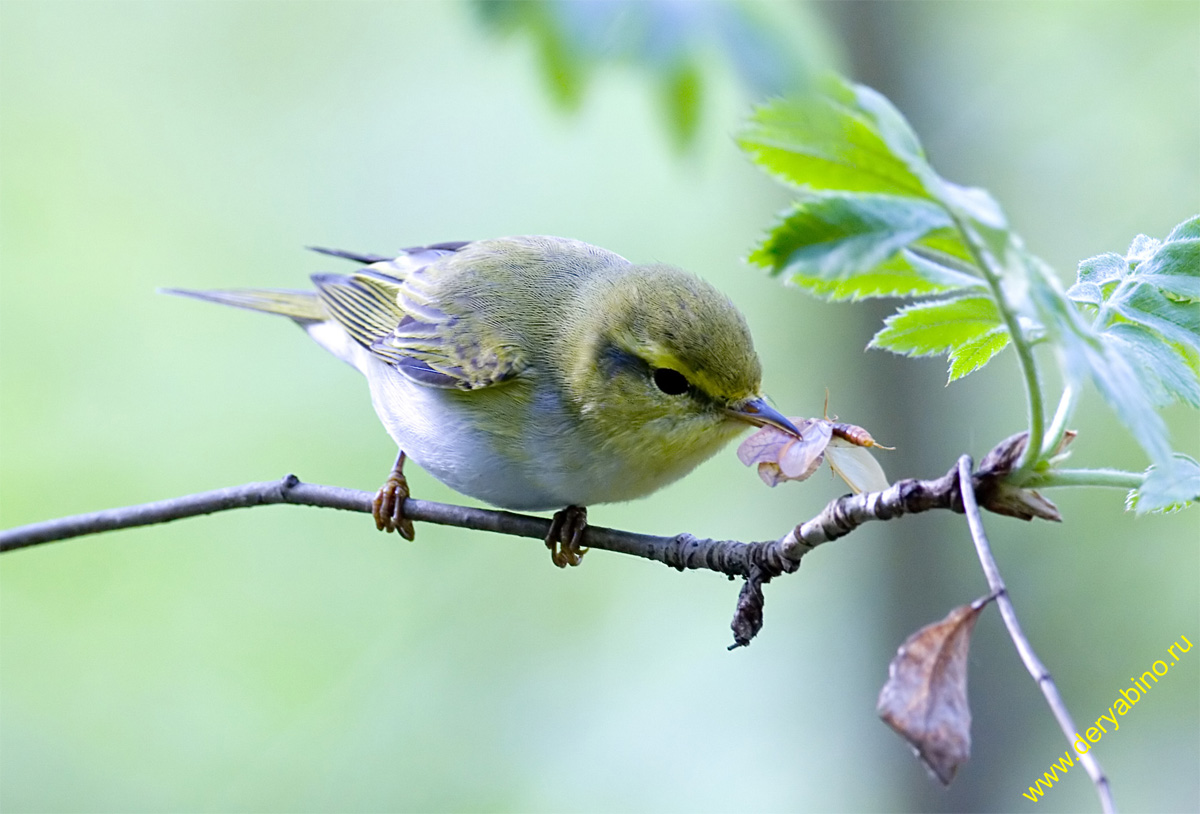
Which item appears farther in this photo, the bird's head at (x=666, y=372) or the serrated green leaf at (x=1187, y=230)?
the bird's head at (x=666, y=372)

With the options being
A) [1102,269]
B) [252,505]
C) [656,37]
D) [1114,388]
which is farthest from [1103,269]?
[252,505]

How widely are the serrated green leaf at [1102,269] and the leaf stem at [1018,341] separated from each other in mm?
487

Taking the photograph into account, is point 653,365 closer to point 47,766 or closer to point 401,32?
point 47,766

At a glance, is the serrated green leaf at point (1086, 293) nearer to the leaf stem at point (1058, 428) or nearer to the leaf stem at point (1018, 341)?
the leaf stem at point (1058, 428)

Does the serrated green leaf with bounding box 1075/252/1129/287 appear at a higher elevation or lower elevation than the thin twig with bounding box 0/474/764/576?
higher

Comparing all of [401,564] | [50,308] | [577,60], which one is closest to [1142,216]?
[401,564]

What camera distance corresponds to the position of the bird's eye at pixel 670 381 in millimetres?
3260

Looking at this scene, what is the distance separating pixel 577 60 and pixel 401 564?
5500 millimetres

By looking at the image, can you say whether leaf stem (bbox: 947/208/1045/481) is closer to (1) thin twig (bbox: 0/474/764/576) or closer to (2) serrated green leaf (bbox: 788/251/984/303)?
(2) serrated green leaf (bbox: 788/251/984/303)

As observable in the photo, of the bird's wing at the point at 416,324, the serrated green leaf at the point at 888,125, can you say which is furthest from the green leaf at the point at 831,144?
the bird's wing at the point at 416,324

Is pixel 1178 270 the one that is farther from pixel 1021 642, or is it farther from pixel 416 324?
pixel 416 324

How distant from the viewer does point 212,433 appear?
7039 millimetres

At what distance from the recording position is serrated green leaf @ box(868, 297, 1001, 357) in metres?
1.85

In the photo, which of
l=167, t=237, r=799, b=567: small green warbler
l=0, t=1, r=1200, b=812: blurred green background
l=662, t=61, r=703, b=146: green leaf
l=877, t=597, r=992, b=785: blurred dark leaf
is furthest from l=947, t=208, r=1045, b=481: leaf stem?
l=0, t=1, r=1200, b=812: blurred green background
